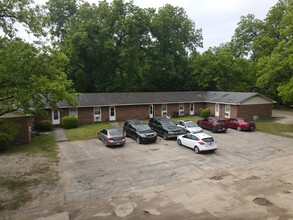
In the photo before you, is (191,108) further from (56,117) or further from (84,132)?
(56,117)

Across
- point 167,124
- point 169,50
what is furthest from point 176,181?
point 169,50

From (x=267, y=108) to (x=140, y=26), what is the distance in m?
24.0

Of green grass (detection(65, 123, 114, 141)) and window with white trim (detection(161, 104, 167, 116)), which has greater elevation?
window with white trim (detection(161, 104, 167, 116))

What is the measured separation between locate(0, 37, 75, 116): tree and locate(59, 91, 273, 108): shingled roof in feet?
49.7

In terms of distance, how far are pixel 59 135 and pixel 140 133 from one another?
852 cm

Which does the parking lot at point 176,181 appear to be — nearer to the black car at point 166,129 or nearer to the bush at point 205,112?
the black car at point 166,129

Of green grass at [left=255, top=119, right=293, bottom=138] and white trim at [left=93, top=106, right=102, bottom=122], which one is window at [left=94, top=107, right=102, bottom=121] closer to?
white trim at [left=93, top=106, right=102, bottom=122]

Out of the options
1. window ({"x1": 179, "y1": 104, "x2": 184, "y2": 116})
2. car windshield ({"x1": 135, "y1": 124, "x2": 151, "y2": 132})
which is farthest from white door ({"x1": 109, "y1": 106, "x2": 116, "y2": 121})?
window ({"x1": 179, "y1": 104, "x2": 184, "y2": 116})

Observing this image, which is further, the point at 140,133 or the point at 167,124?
the point at 167,124

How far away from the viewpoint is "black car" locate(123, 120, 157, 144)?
19328 mm

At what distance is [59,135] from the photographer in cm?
2255

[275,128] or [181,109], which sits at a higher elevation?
[181,109]

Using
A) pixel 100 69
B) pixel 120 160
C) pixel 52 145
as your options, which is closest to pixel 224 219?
pixel 120 160

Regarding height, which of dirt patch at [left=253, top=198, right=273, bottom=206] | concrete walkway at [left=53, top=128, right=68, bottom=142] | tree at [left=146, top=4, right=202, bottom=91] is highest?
tree at [left=146, top=4, right=202, bottom=91]
